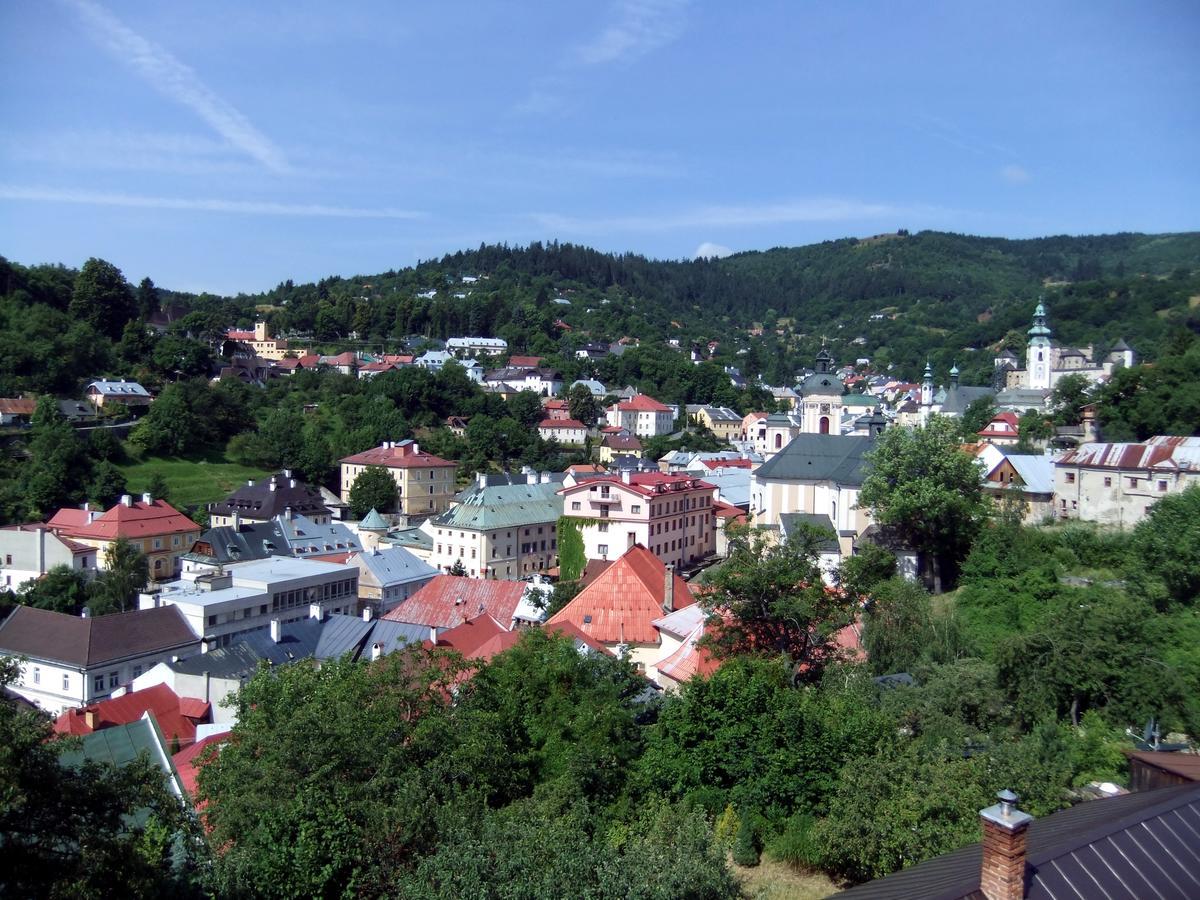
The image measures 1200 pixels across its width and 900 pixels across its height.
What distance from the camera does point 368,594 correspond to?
39.2 m

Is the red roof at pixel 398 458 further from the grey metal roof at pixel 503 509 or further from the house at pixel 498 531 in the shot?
the grey metal roof at pixel 503 509

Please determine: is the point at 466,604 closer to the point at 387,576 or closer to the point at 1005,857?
the point at 387,576

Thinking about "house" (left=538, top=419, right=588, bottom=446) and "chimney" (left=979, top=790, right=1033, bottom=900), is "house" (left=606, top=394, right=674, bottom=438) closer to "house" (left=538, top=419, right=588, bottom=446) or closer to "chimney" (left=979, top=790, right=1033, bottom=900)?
"house" (left=538, top=419, right=588, bottom=446)

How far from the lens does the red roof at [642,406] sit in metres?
87.6

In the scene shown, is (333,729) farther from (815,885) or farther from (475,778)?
(815,885)

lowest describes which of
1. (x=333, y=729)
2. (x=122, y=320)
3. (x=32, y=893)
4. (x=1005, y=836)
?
(x=333, y=729)

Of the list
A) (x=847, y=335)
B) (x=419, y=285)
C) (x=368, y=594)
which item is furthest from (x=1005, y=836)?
(x=847, y=335)

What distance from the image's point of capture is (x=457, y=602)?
106 ft

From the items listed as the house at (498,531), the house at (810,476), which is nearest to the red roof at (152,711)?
the house at (498,531)

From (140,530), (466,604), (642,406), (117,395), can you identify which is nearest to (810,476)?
(466,604)

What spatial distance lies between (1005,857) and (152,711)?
22395 mm

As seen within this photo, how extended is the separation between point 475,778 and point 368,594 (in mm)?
27444

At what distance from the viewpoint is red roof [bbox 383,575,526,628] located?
31.9 metres

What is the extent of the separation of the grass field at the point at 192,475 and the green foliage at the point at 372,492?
7.53 m
